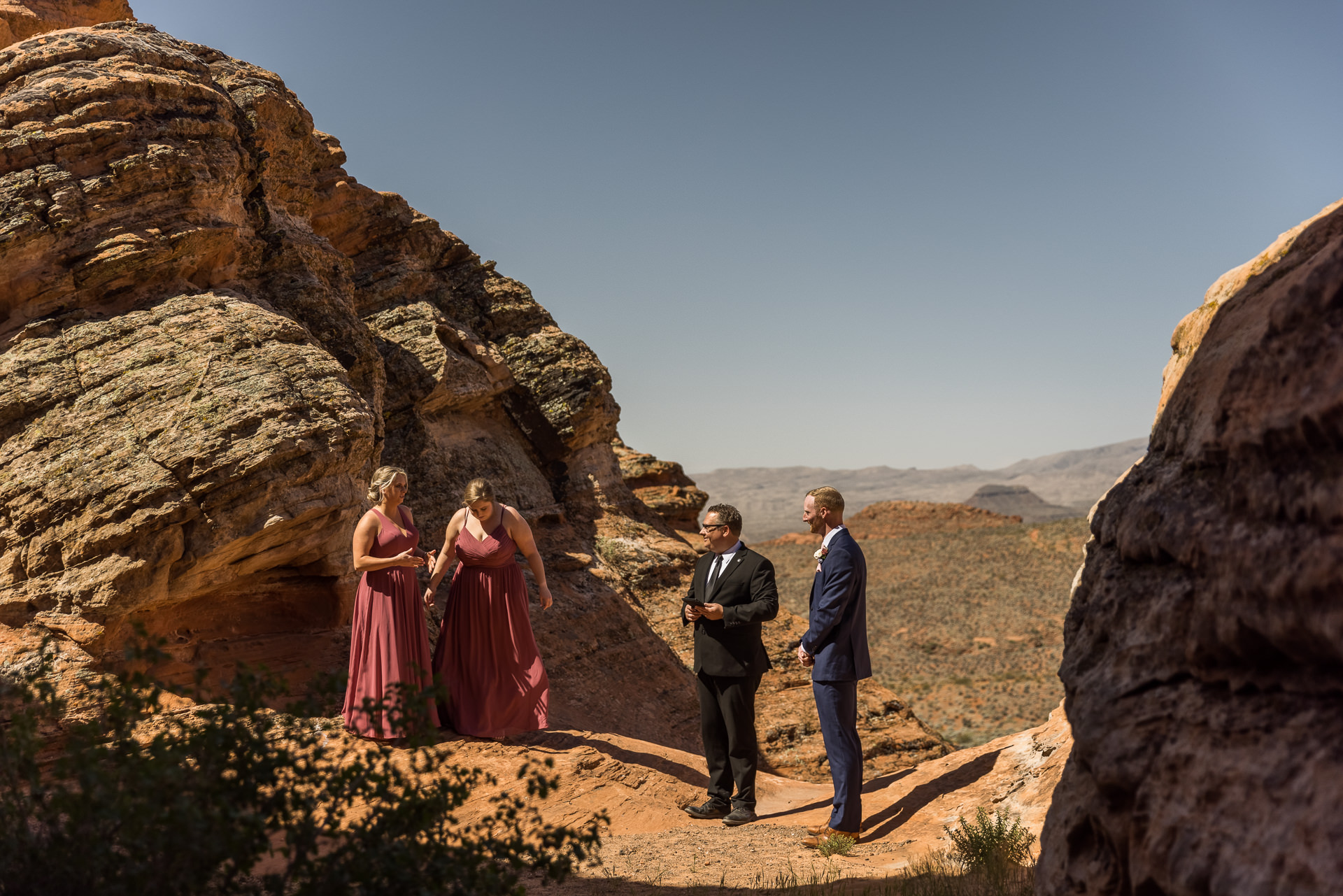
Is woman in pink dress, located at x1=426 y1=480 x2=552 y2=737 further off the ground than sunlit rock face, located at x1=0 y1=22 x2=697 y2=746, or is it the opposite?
sunlit rock face, located at x1=0 y1=22 x2=697 y2=746

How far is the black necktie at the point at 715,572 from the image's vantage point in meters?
6.13

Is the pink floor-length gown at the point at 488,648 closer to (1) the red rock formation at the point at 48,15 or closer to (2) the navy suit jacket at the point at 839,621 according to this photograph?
(2) the navy suit jacket at the point at 839,621

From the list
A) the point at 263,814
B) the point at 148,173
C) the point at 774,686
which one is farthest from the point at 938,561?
the point at 263,814

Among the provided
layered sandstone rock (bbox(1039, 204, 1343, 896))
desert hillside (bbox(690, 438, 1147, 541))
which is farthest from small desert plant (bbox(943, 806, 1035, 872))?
desert hillside (bbox(690, 438, 1147, 541))

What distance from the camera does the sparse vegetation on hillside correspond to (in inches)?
812

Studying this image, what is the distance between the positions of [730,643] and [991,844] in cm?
204

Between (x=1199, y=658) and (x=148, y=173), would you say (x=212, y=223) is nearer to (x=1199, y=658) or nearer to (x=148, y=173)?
(x=148, y=173)

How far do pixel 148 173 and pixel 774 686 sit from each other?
856 centimetres

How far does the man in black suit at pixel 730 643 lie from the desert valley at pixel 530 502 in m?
0.47

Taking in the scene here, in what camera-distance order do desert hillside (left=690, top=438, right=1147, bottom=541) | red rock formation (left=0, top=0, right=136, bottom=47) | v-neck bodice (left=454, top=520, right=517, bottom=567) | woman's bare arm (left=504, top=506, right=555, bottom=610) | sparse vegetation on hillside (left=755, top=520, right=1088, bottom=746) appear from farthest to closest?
1. desert hillside (left=690, top=438, right=1147, bottom=541)
2. sparse vegetation on hillside (left=755, top=520, right=1088, bottom=746)
3. red rock formation (left=0, top=0, right=136, bottom=47)
4. woman's bare arm (left=504, top=506, right=555, bottom=610)
5. v-neck bodice (left=454, top=520, right=517, bottom=567)

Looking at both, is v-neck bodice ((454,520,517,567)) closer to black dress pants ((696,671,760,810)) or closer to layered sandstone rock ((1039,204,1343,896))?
black dress pants ((696,671,760,810))

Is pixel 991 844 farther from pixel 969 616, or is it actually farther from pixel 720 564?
pixel 969 616

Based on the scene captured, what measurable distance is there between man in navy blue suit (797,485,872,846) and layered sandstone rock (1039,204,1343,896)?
2224 millimetres

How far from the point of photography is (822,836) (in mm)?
5664
